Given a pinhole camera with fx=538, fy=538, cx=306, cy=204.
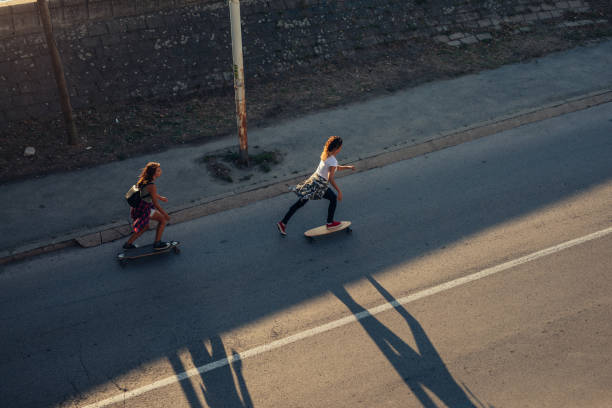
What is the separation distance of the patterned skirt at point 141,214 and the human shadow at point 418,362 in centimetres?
309

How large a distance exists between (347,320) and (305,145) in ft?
16.1

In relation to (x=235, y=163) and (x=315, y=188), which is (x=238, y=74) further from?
(x=315, y=188)

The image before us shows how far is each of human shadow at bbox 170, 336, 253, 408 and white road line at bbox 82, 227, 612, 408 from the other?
5cm

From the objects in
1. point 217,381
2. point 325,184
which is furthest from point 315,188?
point 217,381

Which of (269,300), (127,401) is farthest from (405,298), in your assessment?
(127,401)

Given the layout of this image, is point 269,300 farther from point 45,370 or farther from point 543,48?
point 543,48

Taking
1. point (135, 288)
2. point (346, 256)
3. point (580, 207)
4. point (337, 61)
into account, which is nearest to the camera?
point (135, 288)

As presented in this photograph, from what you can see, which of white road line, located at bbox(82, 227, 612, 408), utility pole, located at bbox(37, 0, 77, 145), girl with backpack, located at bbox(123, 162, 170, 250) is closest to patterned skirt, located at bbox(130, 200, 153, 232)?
girl with backpack, located at bbox(123, 162, 170, 250)

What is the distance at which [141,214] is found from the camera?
25.3ft

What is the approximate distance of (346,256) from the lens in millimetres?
7910

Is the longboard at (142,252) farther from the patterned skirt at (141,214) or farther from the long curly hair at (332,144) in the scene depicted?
the long curly hair at (332,144)

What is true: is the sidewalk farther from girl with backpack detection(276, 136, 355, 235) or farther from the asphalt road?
girl with backpack detection(276, 136, 355, 235)

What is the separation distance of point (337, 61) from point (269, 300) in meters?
8.63

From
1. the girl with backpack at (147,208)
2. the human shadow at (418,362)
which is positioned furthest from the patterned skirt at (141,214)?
the human shadow at (418,362)
